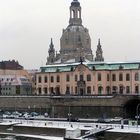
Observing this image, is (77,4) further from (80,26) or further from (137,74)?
(137,74)

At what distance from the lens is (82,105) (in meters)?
86.4

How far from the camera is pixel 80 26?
11906 cm

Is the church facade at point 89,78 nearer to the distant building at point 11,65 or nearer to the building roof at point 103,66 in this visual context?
the building roof at point 103,66

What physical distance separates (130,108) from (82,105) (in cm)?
794

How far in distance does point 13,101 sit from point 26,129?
114ft

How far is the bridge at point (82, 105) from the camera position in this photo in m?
81.9

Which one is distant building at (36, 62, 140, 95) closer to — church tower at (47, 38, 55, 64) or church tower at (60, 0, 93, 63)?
church tower at (60, 0, 93, 63)

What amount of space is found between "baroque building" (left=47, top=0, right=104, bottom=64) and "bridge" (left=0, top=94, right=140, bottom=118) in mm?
21987

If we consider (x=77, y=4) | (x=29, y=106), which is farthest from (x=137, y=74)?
(x=77, y=4)

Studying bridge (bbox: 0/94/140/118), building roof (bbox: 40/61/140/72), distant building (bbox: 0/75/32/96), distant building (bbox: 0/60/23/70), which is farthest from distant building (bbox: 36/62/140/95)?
distant building (bbox: 0/60/23/70)

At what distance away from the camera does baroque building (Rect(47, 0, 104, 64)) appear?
115625 mm

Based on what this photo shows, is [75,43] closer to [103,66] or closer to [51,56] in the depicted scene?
[51,56]

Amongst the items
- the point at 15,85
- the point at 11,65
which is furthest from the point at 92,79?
the point at 11,65

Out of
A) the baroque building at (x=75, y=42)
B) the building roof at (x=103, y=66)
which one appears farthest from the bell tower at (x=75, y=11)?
the building roof at (x=103, y=66)
